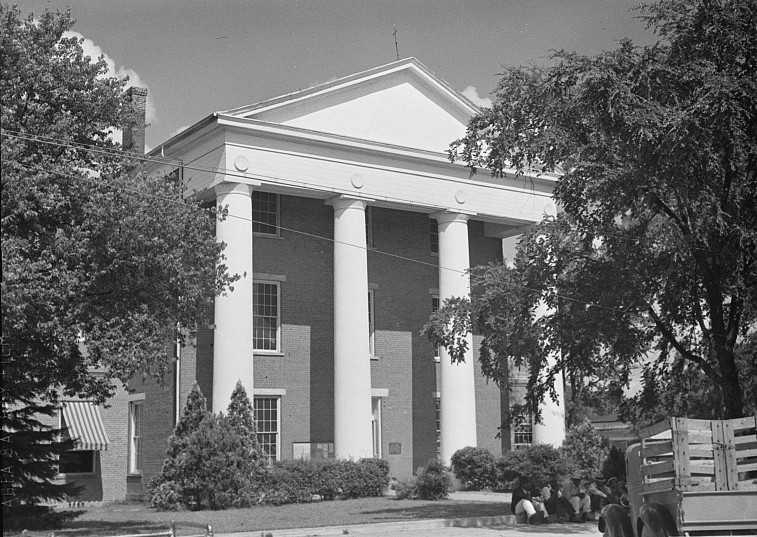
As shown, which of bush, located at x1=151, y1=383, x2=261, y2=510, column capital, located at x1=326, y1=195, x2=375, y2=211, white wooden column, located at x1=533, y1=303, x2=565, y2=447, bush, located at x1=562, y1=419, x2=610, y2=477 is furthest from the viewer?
white wooden column, located at x1=533, y1=303, x2=565, y2=447

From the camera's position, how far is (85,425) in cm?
3534

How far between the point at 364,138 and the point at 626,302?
1607cm

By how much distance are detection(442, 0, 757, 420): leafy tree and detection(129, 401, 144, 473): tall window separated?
56.5 feet

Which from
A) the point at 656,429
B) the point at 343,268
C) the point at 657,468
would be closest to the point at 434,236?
the point at 343,268

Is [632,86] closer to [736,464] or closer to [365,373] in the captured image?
[736,464]

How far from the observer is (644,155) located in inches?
853

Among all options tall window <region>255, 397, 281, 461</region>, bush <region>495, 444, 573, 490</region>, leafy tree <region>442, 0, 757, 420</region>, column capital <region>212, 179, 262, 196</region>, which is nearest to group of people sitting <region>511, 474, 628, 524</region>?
leafy tree <region>442, 0, 757, 420</region>

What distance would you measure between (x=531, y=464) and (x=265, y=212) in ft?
44.9

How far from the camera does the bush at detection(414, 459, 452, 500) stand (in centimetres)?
3177

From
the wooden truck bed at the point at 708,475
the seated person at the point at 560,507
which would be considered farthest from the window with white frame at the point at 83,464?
the wooden truck bed at the point at 708,475

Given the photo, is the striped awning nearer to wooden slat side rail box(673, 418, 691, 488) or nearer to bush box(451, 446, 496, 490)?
bush box(451, 446, 496, 490)

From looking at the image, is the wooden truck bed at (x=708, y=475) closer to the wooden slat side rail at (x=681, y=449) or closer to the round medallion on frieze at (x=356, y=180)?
the wooden slat side rail at (x=681, y=449)

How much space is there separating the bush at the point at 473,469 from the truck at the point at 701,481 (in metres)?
22.8

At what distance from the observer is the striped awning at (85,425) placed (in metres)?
34.8
